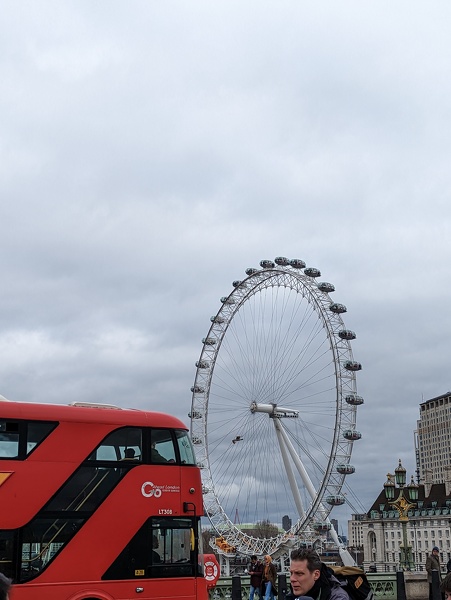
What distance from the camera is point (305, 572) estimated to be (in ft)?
17.1

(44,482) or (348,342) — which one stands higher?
(348,342)

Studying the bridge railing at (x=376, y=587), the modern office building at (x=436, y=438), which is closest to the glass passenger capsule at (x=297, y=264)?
the bridge railing at (x=376, y=587)

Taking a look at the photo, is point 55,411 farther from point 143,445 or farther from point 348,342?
point 348,342

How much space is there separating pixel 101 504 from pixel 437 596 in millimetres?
10497

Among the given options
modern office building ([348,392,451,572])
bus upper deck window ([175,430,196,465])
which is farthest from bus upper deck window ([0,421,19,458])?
modern office building ([348,392,451,572])

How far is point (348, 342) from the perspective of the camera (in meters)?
42.5

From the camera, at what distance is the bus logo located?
14492mm

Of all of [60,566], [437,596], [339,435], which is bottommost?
[437,596]

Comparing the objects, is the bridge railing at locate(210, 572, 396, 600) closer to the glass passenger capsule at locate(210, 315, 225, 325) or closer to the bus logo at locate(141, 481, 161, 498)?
the bus logo at locate(141, 481, 161, 498)

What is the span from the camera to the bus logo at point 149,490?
571 inches

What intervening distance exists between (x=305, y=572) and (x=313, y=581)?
0.26 ft

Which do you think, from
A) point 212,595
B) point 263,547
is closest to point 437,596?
point 212,595

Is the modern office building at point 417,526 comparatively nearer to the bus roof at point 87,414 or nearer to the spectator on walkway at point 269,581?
the spectator on walkway at point 269,581

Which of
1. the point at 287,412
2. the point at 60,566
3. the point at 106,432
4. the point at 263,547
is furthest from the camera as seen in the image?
the point at 263,547
